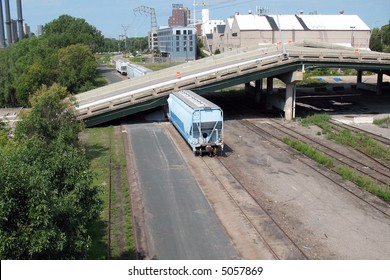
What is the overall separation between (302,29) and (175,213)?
328ft

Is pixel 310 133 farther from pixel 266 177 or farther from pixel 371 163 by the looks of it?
pixel 266 177

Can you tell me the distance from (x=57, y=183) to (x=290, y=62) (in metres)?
29.7

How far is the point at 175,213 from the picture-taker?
63.6ft

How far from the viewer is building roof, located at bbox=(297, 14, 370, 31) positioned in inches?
4395

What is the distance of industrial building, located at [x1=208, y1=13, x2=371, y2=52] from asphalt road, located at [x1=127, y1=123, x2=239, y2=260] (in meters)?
85.0

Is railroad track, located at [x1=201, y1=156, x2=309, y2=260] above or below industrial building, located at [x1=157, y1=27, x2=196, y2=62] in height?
below

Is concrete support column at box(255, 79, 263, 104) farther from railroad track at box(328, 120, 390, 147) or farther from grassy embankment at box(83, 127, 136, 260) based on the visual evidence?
grassy embankment at box(83, 127, 136, 260)

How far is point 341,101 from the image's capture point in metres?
52.6

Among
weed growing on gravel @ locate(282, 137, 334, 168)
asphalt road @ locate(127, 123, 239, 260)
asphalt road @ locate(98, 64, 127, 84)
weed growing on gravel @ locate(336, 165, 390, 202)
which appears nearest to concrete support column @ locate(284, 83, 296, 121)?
weed growing on gravel @ locate(282, 137, 334, 168)

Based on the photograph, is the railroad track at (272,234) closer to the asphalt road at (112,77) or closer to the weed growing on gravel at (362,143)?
the weed growing on gravel at (362,143)

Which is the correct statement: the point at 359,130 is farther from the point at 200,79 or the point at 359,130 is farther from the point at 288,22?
the point at 288,22

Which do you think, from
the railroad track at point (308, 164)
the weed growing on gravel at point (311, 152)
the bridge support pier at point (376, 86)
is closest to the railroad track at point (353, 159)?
the railroad track at point (308, 164)

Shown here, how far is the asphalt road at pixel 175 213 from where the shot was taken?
15945 millimetres

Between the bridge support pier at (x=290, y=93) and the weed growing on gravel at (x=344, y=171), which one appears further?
the bridge support pier at (x=290, y=93)
